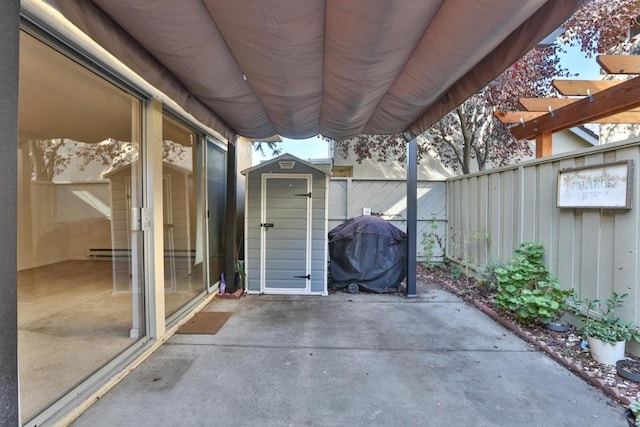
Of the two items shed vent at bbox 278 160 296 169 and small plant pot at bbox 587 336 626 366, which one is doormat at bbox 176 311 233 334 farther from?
small plant pot at bbox 587 336 626 366

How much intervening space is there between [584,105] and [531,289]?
1976 mm

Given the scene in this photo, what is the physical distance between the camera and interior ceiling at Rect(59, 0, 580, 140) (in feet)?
4.97

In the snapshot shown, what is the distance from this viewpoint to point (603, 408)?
6.51 feet

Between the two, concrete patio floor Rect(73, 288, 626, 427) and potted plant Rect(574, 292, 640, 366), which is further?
potted plant Rect(574, 292, 640, 366)

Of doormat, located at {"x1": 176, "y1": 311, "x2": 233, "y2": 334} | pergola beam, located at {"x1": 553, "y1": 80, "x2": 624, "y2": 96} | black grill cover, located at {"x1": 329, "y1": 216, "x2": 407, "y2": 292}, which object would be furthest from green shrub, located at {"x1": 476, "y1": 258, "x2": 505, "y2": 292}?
doormat, located at {"x1": 176, "y1": 311, "x2": 233, "y2": 334}

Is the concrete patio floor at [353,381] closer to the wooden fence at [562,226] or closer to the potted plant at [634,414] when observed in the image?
the potted plant at [634,414]

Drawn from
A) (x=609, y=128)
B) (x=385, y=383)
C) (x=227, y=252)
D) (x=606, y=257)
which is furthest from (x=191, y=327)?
(x=609, y=128)

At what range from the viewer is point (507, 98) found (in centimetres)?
593

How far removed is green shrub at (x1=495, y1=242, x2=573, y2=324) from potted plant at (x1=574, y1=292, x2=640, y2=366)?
32cm

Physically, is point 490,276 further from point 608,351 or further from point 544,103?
point 544,103

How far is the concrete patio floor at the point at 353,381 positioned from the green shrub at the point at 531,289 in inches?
12.0

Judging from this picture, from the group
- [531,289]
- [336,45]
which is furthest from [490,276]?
[336,45]

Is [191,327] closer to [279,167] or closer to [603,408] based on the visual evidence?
[279,167]

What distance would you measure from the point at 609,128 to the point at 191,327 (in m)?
9.39
